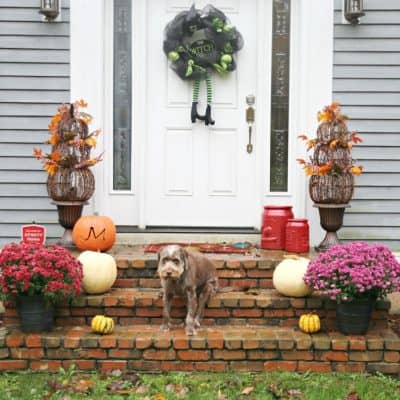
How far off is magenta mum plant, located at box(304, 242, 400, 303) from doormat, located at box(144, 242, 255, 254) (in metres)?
1.00

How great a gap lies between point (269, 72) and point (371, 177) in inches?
50.0

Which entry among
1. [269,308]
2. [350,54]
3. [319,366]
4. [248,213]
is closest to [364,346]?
[319,366]

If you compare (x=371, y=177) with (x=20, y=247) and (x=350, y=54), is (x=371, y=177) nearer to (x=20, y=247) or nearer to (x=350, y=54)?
(x=350, y=54)

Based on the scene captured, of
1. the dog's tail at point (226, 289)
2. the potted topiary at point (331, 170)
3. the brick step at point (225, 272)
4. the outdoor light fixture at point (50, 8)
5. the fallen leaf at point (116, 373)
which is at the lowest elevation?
the fallen leaf at point (116, 373)

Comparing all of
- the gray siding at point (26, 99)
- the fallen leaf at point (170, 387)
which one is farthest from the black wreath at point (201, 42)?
the fallen leaf at point (170, 387)

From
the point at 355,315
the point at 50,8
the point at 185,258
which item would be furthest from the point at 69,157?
the point at 355,315

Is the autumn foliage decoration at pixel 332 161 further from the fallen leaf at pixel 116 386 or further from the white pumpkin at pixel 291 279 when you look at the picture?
the fallen leaf at pixel 116 386

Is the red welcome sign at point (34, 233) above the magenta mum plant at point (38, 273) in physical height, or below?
above

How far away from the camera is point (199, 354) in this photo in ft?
13.8

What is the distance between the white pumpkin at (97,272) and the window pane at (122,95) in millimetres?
1385

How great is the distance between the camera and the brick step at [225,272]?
484 cm

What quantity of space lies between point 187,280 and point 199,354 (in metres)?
0.47

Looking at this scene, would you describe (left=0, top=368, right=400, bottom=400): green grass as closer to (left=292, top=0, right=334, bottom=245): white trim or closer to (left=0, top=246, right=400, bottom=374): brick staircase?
(left=0, top=246, right=400, bottom=374): brick staircase

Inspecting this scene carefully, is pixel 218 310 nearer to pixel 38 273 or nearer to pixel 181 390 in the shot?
pixel 181 390
